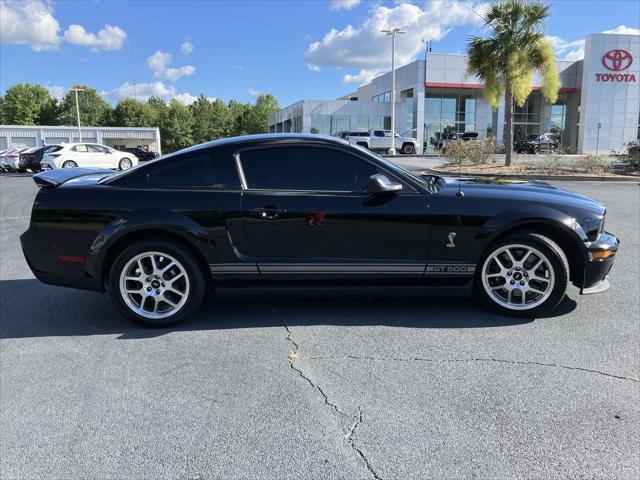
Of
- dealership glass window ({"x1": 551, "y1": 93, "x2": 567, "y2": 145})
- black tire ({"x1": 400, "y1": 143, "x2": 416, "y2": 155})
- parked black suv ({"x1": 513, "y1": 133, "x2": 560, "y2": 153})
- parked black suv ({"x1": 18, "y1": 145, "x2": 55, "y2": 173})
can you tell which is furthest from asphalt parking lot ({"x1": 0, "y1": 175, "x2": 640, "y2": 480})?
dealership glass window ({"x1": 551, "y1": 93, "x2": 567, "y2": 145})

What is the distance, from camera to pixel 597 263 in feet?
13.9

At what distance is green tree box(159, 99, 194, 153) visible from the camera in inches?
3561

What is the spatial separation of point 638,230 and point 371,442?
7.65 meters

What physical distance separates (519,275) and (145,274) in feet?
10.2

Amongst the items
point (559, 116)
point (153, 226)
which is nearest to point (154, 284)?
point (153, 226)

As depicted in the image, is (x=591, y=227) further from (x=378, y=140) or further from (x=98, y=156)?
(x=378, y=140)

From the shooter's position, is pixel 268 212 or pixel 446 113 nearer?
pixel 268 212

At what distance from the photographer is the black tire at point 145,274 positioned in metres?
4.16

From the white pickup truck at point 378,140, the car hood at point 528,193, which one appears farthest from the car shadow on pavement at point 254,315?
the white pickup truck at point 378,140

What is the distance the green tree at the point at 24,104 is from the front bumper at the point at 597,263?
313 feet

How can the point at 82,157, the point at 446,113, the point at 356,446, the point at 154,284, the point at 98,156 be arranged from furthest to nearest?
1. the point at 446,113
2. the point at 98,156
3. the point at 82,157
4. the point at 154,284
5. the point at 356,446

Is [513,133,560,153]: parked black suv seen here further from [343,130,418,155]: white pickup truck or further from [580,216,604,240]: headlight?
[580,216,604,240]: headlight

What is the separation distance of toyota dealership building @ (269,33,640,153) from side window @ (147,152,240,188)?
1693 inches

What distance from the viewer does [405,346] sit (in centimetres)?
384
